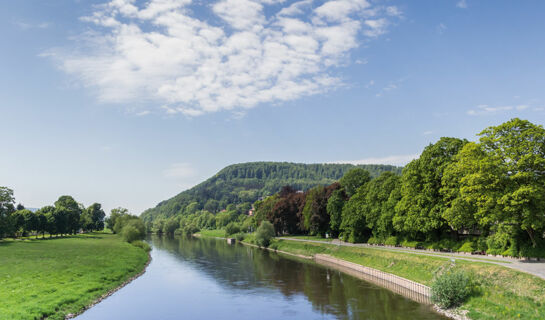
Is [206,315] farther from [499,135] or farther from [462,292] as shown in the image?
[499,135]

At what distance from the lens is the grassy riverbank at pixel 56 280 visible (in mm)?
33406

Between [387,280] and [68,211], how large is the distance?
115 m

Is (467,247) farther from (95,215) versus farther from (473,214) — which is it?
(95,215)

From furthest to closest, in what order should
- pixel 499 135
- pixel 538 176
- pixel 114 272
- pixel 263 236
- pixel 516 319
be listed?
pixel 263 236
pixel 114 272
pixel 499 135
pixel 538 176
pixel 516 319

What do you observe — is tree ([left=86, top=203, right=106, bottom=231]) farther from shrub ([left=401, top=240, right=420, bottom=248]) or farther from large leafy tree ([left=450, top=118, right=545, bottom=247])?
large leafy tree ([left=450, top=118, right=545, bottom=247])

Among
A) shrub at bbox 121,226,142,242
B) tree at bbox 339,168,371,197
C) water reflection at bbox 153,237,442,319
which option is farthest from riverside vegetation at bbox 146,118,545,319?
shrub at bbox 121,226,142,242

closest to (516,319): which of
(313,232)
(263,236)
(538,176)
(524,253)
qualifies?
(524,253)

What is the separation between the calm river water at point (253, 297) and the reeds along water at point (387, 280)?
1735mm

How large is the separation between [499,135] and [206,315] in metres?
39.3

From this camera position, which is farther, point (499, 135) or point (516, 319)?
point (499, 135)

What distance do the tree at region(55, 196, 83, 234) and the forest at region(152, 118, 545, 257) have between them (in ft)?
289

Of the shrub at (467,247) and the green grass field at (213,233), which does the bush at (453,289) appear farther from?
the green grass field at (213,233)

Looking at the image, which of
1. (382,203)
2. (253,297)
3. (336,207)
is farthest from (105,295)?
(336,207)

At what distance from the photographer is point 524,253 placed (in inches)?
1716
